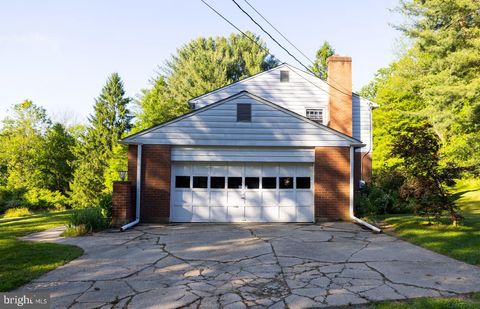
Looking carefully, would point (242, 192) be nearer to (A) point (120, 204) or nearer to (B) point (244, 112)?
(B) point (244, 112)

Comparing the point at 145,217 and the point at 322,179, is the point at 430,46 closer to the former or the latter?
the point at 322,179

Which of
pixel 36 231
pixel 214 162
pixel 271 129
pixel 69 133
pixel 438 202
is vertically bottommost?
pixel 36 231

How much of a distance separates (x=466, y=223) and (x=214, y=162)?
28.4 feet

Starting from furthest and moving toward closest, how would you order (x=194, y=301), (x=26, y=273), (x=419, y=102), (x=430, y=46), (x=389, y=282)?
1. (x=419, y=102)
2. (x=430, y=46)
3. (x=26, y=273)
4. (x=389, y=282)
5. (x=194, y=301)

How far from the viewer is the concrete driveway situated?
15.8 ft

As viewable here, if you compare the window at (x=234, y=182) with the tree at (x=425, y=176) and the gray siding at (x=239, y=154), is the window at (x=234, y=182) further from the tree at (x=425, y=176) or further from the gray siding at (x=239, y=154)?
the tree at (x=425, y=176)

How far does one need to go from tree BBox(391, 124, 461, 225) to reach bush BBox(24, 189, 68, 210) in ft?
99.4

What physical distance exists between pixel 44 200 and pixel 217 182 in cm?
2528

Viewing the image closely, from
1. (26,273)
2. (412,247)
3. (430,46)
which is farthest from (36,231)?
(430,46)

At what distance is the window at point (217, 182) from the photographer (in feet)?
41.9

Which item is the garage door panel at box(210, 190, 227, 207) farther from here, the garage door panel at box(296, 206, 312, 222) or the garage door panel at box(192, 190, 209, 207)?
the garage door panel at box(296, 206, 312, 222)

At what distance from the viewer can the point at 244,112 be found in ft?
42.1

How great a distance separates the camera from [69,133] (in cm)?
4178

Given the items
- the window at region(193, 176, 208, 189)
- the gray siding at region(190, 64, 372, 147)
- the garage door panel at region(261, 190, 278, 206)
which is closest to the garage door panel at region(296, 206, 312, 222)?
the garage door panel at region(261, 190, 278, 206)
